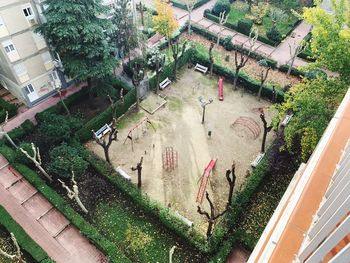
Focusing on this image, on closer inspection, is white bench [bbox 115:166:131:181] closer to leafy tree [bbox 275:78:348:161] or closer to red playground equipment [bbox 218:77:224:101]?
leafy tree [bbox 275:78:348:161]

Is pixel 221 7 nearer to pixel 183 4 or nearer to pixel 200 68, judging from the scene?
pixel 183 4

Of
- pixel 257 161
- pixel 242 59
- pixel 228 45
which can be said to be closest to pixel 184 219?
pixel 257 161

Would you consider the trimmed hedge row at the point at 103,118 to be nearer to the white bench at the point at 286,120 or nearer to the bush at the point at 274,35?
the white bench at the point at 286,120

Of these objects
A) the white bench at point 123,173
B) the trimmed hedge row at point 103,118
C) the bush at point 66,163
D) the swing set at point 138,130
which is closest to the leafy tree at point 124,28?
the trimmed hedge row at point 103,118

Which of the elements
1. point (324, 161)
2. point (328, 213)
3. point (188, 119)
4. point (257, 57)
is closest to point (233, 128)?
point (188, 119)

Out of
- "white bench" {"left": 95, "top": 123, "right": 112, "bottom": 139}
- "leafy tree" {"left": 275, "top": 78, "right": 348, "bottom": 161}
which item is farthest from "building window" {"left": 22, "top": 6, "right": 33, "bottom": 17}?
"leafy tree" {"left": 275, "top": 78, "right": 348, "bottom": 161}

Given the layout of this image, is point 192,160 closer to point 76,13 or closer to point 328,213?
point 76,13
